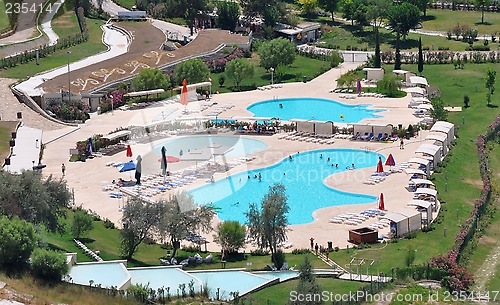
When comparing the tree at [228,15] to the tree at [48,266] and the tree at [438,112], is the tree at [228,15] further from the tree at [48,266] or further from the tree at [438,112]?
the tree at [48,266]

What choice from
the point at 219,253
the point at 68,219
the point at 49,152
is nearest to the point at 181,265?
Answer: the point at 219,253

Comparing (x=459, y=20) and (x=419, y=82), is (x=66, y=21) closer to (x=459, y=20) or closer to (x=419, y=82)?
(x=419, y=82)

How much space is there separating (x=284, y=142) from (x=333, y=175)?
7195mm

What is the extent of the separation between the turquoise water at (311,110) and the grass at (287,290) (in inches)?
1155

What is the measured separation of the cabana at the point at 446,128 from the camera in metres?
64.9

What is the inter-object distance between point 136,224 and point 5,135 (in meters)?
20.8

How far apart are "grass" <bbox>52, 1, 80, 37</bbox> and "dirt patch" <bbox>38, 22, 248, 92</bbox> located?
12.2 feet

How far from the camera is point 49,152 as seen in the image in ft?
211

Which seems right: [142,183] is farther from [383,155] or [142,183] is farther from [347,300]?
[347,300]

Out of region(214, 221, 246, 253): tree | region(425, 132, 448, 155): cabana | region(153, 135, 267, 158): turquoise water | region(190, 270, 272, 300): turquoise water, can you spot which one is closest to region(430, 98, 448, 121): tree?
region(425, 132, 448, 155): cabana

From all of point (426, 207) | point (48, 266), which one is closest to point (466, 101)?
point (426, 207)

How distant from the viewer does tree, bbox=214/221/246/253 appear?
47.7m

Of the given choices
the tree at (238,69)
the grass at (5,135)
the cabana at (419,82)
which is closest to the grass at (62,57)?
the grass at (5,135)

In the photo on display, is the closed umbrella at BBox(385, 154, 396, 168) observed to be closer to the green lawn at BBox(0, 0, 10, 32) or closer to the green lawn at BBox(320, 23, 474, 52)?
the green lawn at BBox(320, 23, 474, 52)
